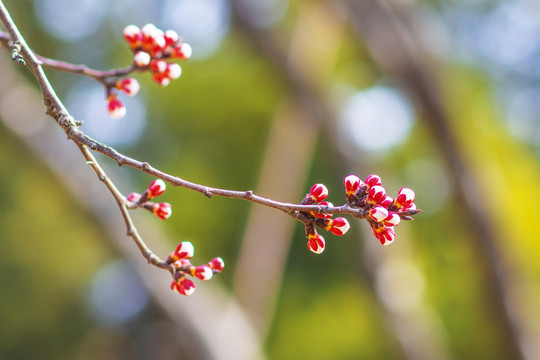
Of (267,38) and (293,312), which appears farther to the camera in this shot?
(293,312)

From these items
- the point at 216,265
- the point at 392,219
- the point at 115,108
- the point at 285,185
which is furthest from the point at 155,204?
the point at 285,185

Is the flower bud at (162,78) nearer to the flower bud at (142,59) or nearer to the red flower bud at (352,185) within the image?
the flower bud at (142,59)

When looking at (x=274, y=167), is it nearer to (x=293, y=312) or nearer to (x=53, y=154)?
(x=53, y=154)

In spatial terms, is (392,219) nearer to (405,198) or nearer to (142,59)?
(405,198)

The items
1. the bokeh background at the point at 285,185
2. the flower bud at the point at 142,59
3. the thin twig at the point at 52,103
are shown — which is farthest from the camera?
the bokeh background at the point at 285,185

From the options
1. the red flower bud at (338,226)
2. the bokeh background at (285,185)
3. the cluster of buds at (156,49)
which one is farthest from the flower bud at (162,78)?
the bokeh background at (285,185)

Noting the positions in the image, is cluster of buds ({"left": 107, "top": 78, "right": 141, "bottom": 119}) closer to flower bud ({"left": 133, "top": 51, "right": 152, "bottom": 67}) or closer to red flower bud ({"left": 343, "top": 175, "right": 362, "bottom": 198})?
flower bud ({"left": 133, "top": 51, "right": 152, "bottom": 67})

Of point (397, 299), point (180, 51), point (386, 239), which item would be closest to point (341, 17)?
point (397, 299)
